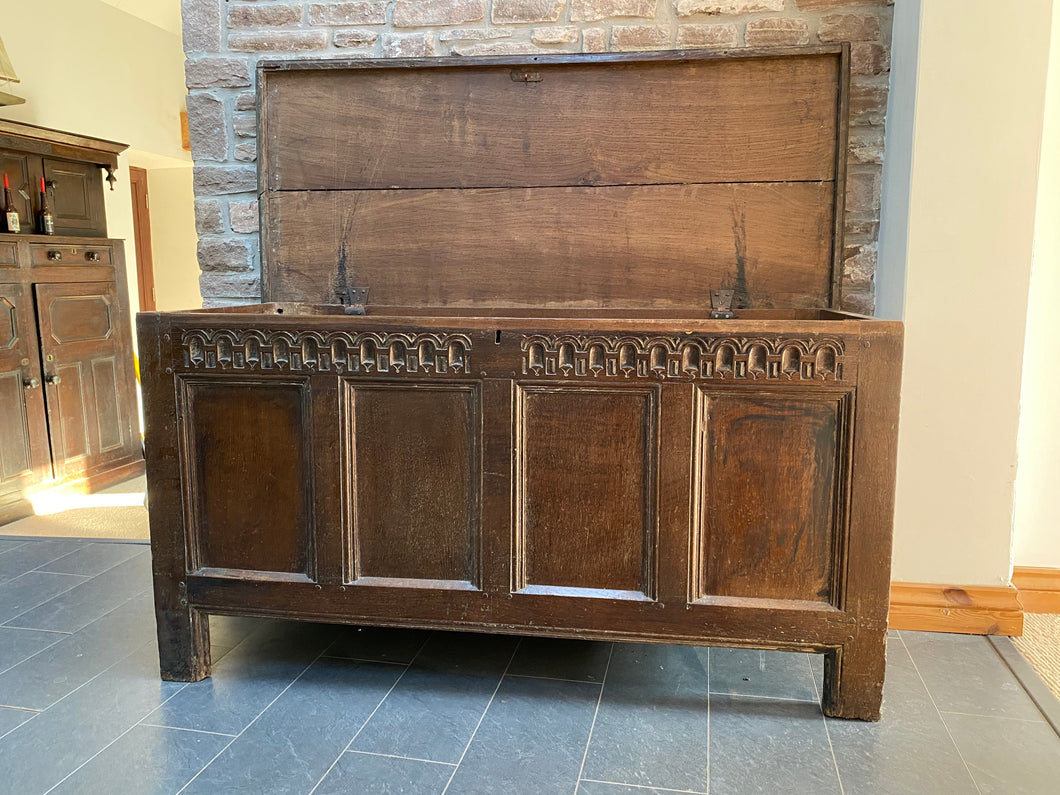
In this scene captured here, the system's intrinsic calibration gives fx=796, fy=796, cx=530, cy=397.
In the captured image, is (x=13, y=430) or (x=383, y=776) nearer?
A: (x=383, y=776)

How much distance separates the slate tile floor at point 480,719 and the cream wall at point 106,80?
10.6 feet

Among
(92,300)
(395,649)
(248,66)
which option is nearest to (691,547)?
(395,649)

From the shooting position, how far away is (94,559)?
2844mm

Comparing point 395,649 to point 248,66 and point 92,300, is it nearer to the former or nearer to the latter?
point 248,66

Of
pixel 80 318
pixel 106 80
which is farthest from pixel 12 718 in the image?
pixel 106 80

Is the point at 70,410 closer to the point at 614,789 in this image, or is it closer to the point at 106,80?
the point at 106,80

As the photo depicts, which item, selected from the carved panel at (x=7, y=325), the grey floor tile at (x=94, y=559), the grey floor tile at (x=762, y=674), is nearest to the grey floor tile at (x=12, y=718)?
the grey floor tile at (x=94, y=559)

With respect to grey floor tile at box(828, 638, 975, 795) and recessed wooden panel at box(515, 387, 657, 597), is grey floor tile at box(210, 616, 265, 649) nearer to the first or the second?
recessed wooden panel at box(515, 387, 657, 597)

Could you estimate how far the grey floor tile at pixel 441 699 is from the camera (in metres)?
1.65

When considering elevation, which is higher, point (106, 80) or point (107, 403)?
point (106, 80)

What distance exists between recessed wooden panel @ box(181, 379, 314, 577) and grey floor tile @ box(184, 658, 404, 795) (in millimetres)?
291

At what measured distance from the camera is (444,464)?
180 centimetres

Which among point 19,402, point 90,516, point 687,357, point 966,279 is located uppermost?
point 966,279

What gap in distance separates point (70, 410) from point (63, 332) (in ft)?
1.33
